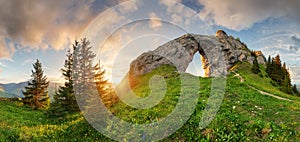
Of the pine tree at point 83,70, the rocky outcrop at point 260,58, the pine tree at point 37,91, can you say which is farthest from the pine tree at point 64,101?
the rocky outcrop at point 260,58

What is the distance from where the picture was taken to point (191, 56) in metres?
49.6

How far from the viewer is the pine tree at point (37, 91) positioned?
4019 centimetres

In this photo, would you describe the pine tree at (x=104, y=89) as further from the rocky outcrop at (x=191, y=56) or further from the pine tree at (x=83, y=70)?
the rocky outcrop at (x=191, y=56)

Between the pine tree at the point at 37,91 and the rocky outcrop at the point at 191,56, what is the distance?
17.3 meters

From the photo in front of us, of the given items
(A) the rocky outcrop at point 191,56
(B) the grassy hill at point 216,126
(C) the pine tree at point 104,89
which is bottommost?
(B) the grassy hill at point 216,126

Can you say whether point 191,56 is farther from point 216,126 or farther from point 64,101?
point 216,126

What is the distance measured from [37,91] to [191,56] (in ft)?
104

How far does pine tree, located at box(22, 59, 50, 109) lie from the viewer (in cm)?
4019

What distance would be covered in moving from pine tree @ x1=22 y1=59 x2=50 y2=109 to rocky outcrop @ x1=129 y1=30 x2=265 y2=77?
56.8 ft

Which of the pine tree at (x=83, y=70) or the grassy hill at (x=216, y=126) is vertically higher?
the pine tree at (x=83, y=70)

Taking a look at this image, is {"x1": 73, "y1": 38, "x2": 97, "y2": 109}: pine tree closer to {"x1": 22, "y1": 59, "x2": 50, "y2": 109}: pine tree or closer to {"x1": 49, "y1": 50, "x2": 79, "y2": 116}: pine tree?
{"x1": 49, "y1": 50, "x2": 79, "y2": 116}: pine tree

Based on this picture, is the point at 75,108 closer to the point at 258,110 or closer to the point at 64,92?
the point at 64,92

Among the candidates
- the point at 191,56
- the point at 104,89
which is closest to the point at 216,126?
the point at 104,89

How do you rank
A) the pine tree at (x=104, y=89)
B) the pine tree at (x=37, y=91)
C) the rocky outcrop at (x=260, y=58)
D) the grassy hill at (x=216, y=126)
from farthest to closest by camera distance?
the rocky outcrop at (x=260, y=58), the pine tree at (x=37, y=91), the pine tree at (x=104, y=89), the grassy hill at (x=216, y=126)
